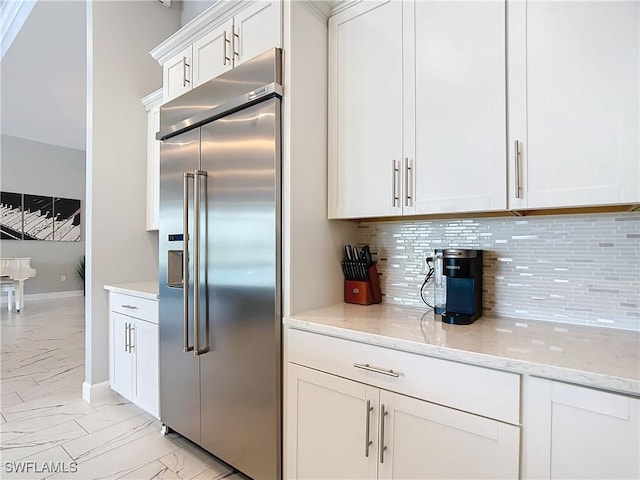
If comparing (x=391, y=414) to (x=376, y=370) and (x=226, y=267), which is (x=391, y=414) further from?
(x=226, y=267)

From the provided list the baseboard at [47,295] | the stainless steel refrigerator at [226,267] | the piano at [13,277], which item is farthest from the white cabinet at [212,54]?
the baseboard at [47,295]

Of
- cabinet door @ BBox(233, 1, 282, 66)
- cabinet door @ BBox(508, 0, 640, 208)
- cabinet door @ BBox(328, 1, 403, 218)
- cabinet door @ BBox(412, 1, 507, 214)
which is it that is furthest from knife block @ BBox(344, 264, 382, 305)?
cabinet door @ BBox(233, 1, 282, 66)

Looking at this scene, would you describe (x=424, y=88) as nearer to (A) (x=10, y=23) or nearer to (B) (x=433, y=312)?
(B) (x=433, y=312)

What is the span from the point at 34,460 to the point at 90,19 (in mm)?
3080

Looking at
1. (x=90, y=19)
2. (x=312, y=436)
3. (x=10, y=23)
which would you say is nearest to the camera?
(x=312, y=436)

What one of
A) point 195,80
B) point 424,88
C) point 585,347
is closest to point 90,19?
point 195,80

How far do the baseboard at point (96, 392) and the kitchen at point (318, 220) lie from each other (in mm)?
2079

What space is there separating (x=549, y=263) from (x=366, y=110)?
1.07m

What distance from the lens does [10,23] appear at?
13.0ft

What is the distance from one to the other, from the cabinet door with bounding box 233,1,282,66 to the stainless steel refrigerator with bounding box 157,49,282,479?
0.29 ft

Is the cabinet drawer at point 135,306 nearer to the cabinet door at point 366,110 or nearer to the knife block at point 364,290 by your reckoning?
the knife block at point 364,290

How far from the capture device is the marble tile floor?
6.14ft

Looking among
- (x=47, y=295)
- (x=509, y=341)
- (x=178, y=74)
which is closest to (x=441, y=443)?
(x=509, y=341)

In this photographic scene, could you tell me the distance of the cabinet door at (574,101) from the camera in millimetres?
1144
